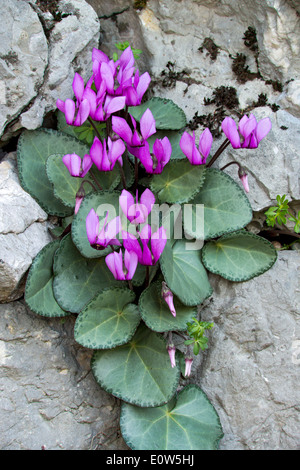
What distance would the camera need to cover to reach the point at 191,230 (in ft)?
6.41

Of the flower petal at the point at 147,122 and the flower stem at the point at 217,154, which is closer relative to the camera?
the flower petal at the point at 147,122

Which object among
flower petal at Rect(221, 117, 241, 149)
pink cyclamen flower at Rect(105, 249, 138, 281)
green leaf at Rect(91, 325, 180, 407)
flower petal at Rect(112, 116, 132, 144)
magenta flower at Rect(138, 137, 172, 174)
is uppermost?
Result: flower petal at Rect(221, 117, 241, 149)

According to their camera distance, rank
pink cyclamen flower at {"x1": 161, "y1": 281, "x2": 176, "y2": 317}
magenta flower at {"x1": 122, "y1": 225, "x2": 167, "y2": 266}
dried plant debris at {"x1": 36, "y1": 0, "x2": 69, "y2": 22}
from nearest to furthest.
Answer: magenta flower at {"x1": 122, "y1": 225, "x2": 167, "y2": 266} < pink cyclamen flower at {"x1": 161, "y1": 281, "x2": 176, "y2": 317} < dried plant debris at {"x1": 36, "y1": 0, "x2": 69, "y2": 22}

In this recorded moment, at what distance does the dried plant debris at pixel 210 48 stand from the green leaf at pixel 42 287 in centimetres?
112

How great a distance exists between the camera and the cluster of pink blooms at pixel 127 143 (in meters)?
1.62

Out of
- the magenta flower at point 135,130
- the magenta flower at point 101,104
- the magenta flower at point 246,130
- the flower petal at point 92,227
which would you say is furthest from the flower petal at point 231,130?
the flower petal at point 92,227

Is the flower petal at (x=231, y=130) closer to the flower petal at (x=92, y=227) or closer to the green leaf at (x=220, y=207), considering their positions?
the green leaf at (x=220, y=207)

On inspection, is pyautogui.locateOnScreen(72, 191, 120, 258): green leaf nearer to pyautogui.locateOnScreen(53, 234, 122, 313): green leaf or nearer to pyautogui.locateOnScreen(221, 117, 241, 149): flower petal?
pyautogui.locateOnScreen(53, 234, 122, 313): green leaf

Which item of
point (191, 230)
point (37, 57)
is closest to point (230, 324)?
point (191, 230)

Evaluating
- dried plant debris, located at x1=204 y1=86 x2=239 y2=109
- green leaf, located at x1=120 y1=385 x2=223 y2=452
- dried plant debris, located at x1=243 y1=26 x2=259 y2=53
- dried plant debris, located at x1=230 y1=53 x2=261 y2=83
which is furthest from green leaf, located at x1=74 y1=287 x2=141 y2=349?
dried plant debris, located at x1=243 y1=26 x2=259 y2=53

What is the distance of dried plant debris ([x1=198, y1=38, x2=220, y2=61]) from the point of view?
227 cm

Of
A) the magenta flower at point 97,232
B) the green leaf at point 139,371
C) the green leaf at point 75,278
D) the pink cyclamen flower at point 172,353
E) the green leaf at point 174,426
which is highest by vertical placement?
the magenta flower at point 97,232

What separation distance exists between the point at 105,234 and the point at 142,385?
22.6 inches

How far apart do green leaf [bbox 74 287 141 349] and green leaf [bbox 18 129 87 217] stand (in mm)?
412
